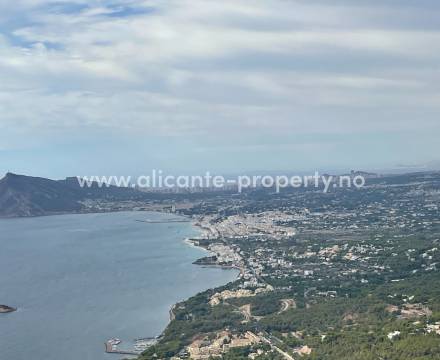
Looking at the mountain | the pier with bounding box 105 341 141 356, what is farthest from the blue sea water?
the mountain

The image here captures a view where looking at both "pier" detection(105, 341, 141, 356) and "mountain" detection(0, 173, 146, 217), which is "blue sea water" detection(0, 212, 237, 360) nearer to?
"pier" detection(105, 341, 141, 356)

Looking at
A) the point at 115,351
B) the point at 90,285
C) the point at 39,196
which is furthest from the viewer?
the point at 39,196

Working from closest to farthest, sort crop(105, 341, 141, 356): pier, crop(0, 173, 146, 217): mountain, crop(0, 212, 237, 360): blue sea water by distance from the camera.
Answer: crop(105, 341, 141, 356): pier
crop(0, 212, 237, 360): blue sea water
crop(0, 173, 146, 217): mountain

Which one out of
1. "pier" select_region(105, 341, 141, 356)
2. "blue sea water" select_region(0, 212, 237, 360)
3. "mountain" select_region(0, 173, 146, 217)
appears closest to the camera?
"pier" select_region(105, 341, 141, 356)

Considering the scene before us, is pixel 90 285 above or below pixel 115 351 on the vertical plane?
above

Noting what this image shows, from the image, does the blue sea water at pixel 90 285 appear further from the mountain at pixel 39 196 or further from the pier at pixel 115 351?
the mountain at pixel 39 196

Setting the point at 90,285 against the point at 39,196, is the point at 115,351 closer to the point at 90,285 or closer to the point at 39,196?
the point at 90,285

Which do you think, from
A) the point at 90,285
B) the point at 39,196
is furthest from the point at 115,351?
the point at 39,196
